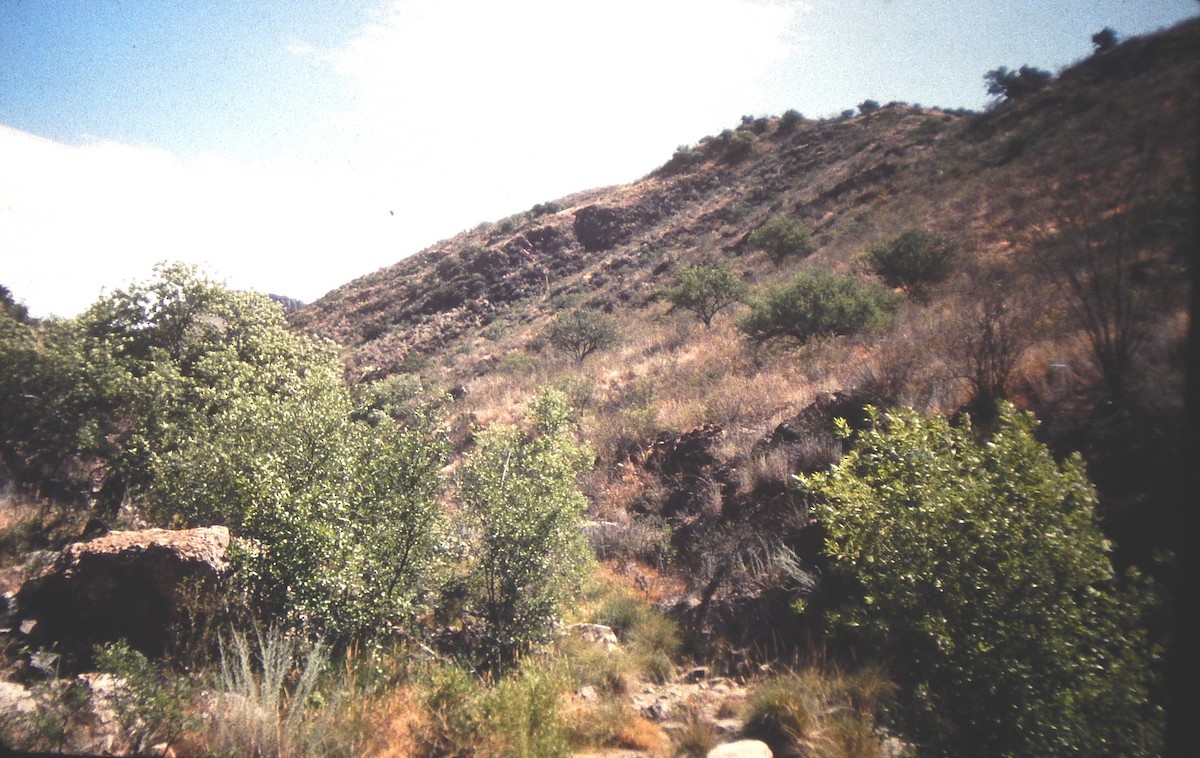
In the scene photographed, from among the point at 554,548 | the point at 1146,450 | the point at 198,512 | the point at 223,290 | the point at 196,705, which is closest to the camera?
the point at 196,705

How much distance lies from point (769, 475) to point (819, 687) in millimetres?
3400

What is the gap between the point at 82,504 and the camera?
1160cm

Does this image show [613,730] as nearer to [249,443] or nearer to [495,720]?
[495,720]

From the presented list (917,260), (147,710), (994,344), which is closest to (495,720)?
(147,710)

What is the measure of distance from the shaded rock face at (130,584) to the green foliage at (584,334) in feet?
55.0

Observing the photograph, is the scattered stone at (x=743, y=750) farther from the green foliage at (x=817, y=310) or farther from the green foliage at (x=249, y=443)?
the green foliage at (x=817, y=310)

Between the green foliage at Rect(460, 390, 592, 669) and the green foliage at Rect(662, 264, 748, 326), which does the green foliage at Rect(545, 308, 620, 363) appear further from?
the green foliage at Rect(460, 390, 592, 669)

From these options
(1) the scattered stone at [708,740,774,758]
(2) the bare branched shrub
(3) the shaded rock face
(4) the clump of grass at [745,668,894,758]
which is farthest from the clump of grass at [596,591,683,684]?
(2) the bare branched shrub

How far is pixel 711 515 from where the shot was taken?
801 cm

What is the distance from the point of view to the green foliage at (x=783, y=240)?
2498cm

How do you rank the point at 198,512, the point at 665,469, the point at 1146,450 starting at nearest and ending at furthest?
the point at 1146,450, the point at 198,512, the point at 665,469

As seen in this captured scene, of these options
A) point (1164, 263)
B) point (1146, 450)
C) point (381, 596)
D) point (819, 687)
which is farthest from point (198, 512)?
point (1164, 263)

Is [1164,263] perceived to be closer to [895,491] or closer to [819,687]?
[895,491]

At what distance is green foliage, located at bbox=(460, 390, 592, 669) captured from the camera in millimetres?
5672
